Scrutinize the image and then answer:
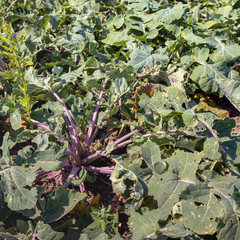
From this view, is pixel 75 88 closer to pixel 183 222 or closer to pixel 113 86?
pixel 113 86

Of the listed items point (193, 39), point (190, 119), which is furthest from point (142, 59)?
point (190, 119)

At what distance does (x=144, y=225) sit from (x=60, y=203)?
0.50 metres

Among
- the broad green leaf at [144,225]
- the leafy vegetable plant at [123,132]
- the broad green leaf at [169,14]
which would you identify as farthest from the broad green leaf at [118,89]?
the broad green leaf at [169,14]

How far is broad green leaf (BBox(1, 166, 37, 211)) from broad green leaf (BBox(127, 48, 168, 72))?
1.27 metres

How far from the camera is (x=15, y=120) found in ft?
5.98

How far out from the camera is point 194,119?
1.70m

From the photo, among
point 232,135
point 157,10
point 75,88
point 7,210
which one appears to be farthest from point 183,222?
point 157,10

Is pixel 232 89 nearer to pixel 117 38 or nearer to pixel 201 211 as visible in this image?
pixel 201 211

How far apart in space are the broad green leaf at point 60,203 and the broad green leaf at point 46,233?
9 cm

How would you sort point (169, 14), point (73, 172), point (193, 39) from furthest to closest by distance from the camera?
point (169, 14) < point (193, 39) < point (73, 172)

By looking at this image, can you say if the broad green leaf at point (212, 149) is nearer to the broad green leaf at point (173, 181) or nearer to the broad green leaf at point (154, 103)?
the broad green leaf at point (173, 181)

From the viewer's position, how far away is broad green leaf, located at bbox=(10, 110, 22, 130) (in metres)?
1.80

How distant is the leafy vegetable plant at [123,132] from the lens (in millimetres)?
1406

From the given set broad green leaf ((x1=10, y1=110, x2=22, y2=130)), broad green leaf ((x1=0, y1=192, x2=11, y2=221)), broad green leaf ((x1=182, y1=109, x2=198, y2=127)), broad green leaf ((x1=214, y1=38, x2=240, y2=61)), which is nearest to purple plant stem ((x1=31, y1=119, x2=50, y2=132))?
broad green leaf ((x1=10, y1=110, x2=22, y2=130))
